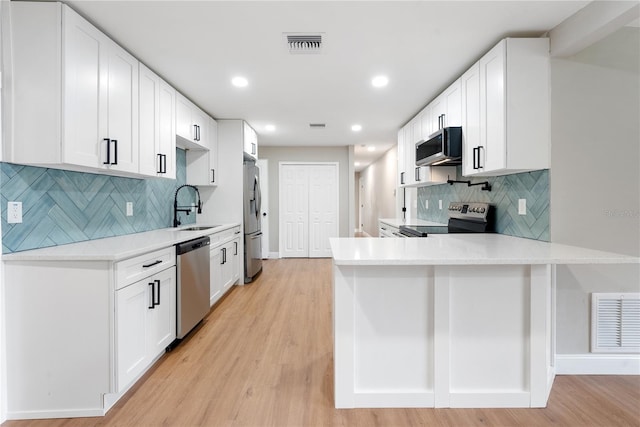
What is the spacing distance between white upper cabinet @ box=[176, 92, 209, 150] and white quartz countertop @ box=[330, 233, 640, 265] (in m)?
2.26

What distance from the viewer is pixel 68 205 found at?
7.09ft

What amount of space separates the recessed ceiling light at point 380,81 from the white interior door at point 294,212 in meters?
3.58

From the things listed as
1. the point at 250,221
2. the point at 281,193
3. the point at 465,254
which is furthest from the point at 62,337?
the point at 281,193

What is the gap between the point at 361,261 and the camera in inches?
60.7

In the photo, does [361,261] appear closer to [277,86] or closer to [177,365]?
[177,365]

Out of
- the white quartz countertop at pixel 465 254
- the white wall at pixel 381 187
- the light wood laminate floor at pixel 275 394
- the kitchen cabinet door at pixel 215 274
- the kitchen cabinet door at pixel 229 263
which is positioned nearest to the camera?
the white quartz countertop at pixel 465 254

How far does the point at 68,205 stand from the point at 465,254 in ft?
8.48

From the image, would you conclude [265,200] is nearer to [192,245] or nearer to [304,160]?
[304,160]

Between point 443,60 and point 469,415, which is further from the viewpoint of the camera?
point 443,60

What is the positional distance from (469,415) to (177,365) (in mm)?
1947

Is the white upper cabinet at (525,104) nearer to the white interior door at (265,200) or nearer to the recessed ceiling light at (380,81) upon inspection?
the recessed ceiling light at (380,81)

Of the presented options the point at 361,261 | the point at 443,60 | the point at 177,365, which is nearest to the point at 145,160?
the point at 177,365

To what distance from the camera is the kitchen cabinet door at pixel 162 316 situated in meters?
2.17

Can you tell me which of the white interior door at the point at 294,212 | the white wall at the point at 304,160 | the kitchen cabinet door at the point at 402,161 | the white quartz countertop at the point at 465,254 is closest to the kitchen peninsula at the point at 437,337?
the white quartz countertop at the point at 465,254
